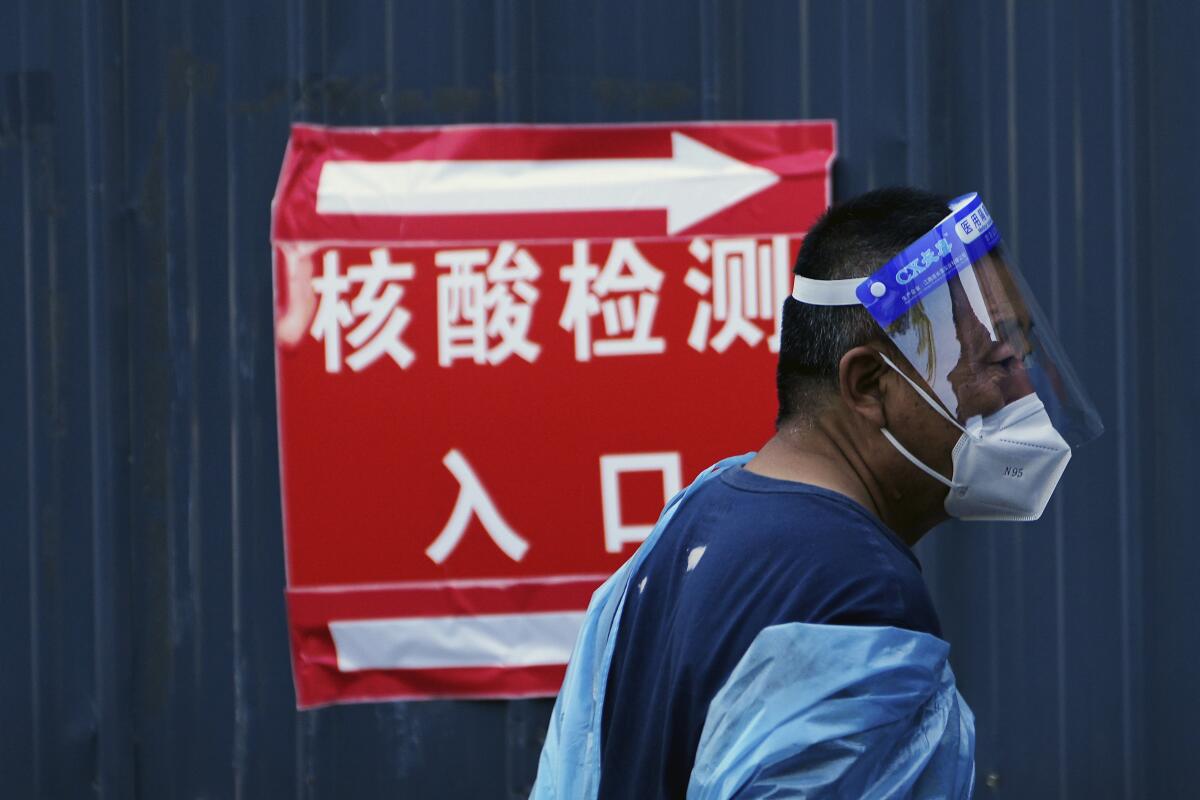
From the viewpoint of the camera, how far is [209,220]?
2.87 m

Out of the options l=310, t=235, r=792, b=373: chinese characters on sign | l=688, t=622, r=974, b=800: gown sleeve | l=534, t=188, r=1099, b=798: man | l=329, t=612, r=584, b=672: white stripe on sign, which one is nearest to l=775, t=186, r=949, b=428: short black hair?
l=534, t=188, r=1099, b=798: man

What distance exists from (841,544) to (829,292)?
33 centimetres

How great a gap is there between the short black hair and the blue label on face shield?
13 millimetres

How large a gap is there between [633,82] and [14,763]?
194cm

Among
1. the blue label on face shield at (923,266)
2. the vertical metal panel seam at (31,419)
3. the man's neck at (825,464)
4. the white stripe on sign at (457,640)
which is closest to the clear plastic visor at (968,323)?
the blue label on face shield at (923,266)

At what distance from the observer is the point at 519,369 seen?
2832 mm

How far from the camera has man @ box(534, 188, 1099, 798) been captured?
1255 millimetres

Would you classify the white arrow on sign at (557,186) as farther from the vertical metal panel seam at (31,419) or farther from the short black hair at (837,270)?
the short black hair at (837,270)

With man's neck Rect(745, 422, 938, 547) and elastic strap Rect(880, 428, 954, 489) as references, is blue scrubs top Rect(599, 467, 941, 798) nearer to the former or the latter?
man's neck Rect(745, 422, 938, 547)

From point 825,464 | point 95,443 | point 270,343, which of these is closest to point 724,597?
point 825,464

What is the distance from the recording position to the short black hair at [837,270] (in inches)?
59.4

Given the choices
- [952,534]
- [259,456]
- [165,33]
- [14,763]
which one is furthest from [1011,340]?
[14,763]

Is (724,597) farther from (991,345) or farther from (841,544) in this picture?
(991,345)

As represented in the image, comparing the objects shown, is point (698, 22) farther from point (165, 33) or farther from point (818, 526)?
point (818, 526)
